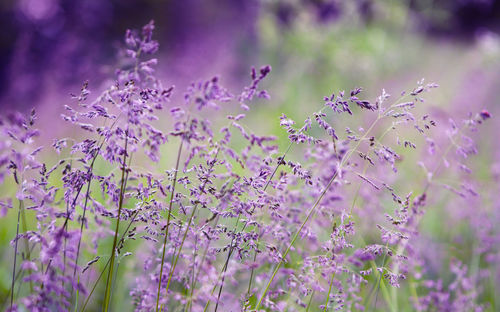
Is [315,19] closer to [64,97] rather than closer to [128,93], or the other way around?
[64,97]

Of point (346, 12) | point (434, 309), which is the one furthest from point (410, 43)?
point (434, 309)

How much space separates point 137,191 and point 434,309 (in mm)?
1754

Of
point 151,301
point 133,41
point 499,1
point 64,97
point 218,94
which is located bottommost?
point 151,301

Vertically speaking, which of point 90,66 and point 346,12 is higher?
point 346,12

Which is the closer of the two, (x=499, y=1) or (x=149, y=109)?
(x=149, y=109)

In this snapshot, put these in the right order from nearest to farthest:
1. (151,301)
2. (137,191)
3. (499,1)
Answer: (137,191) < (151,301) < (499,1)

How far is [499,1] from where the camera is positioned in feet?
63.3

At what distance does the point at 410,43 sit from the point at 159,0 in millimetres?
6629

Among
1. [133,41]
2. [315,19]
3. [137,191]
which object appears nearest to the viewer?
[133,41]

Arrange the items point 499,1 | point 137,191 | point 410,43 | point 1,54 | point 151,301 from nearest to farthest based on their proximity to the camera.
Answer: point 137,191 → point 151,301 → point 1,54 → point 410,43 → point 499,1

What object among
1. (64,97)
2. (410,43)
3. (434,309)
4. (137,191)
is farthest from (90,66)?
(410,43)

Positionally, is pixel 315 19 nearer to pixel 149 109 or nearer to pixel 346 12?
pixel 346 12

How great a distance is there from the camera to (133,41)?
1046 millimetres

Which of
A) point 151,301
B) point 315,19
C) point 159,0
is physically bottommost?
point 151,301
